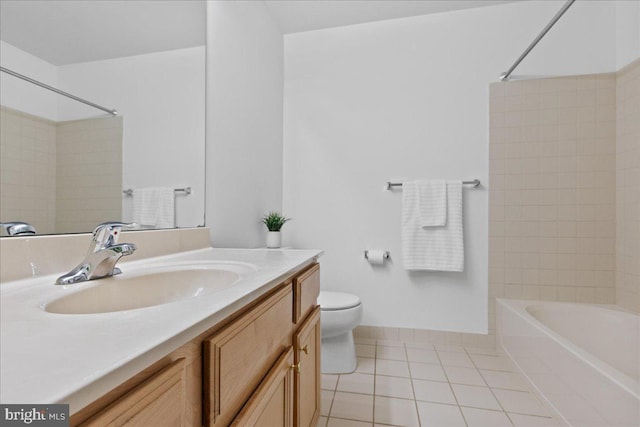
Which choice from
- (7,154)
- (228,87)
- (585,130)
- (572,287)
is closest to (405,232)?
(572,287)

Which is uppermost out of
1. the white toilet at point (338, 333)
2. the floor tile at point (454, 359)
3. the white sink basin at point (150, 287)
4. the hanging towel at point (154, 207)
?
the hanging towel at point (154, 207)

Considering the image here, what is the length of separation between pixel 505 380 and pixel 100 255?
79.0 inches

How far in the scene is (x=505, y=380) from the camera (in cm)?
172

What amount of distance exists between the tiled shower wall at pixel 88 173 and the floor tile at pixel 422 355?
182 cm

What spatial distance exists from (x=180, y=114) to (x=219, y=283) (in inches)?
32.3

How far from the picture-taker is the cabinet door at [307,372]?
97cm

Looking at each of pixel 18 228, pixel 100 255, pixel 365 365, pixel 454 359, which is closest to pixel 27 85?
pixel 18 228

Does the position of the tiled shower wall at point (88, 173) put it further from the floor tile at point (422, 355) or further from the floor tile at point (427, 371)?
the floor tile at point (422, 355)

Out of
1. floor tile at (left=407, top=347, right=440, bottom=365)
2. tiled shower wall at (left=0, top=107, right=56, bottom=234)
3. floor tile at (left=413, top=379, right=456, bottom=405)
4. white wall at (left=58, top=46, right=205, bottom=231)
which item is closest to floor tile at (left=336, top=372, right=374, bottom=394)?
floor tile at (left=413, top=379, right=456, bottom=405)

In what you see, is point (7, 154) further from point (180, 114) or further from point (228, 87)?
point (228, 87)

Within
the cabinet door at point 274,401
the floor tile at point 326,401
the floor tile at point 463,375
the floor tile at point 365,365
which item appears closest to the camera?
the cabinet door at point 274,401

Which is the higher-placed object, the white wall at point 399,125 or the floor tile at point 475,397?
the white wall at point 399,125

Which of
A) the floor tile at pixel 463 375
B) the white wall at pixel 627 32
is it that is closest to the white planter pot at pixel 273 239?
the floor tile at pixel 463 375

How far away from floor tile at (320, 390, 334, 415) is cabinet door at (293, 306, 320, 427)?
22 centimetres
